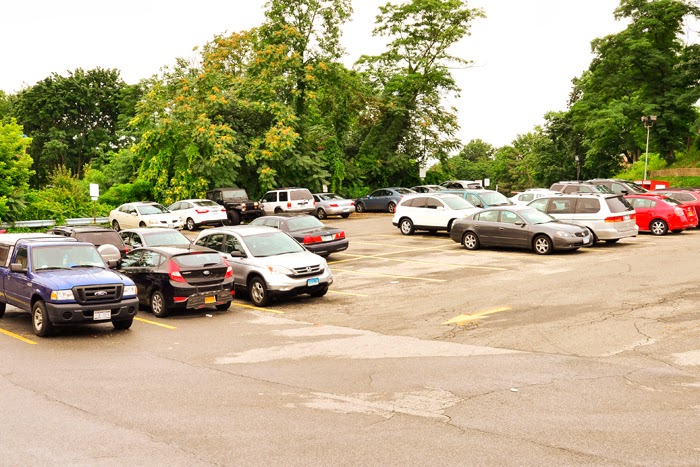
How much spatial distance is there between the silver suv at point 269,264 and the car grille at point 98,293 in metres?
3.98

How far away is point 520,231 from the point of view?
23.6 m

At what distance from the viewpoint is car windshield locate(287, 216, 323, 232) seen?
23.4 meters

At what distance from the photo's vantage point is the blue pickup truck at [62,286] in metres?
13.0

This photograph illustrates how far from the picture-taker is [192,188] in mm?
42094

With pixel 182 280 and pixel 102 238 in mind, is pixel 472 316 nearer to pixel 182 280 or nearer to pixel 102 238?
pixel 182 280

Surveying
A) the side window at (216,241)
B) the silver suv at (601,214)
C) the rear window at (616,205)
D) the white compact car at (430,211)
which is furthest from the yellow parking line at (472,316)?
the white compact car at (430,211)

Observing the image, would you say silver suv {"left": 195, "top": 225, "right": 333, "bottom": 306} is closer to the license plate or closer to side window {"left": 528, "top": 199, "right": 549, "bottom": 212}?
the license plate

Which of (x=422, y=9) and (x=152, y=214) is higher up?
(x=422, y=9)

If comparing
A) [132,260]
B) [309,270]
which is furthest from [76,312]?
[309,270]

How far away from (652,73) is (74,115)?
58.4 metres

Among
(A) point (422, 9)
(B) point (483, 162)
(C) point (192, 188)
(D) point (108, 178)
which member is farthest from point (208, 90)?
(B) point (483, 162)

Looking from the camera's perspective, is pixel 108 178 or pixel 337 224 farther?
pixel 108 178

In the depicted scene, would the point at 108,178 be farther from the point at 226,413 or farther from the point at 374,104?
the point at 226,413

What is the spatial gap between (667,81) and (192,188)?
3628 centimetres
